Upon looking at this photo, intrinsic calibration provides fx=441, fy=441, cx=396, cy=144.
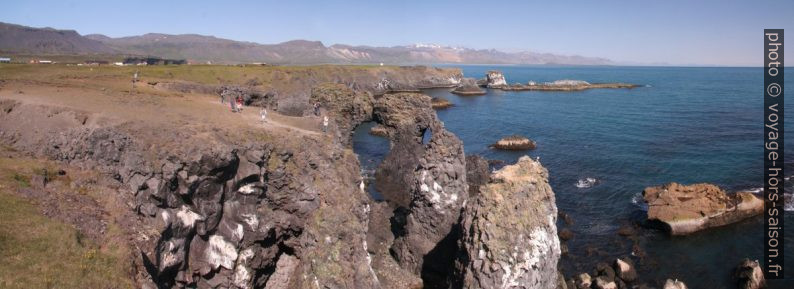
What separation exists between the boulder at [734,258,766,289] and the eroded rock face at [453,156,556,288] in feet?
50.3

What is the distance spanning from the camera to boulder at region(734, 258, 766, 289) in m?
28.3

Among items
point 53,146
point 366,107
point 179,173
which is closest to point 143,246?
point 179,173

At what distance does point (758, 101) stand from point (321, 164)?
137m

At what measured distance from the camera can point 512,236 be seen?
21453 mm

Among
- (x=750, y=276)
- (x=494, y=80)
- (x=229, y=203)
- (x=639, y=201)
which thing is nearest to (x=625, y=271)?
(x=750, y=276)

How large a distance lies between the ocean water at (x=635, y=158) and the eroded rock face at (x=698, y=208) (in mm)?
873

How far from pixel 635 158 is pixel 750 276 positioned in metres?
33.2

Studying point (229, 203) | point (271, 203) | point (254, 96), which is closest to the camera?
point (229, 203)

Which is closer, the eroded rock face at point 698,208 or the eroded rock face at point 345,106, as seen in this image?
the eroded rock face at point 698,208

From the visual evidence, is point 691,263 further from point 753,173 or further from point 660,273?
point 753,173

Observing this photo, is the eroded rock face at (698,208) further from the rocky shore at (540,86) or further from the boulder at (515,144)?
the rocky shore at (540,86)

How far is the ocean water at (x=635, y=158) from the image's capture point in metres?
33.4

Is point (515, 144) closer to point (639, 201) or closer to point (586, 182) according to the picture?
point (586, 182)

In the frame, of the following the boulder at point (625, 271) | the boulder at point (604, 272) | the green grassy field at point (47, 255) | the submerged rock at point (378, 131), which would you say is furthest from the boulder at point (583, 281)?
the submerged rock at point (378, 131)
